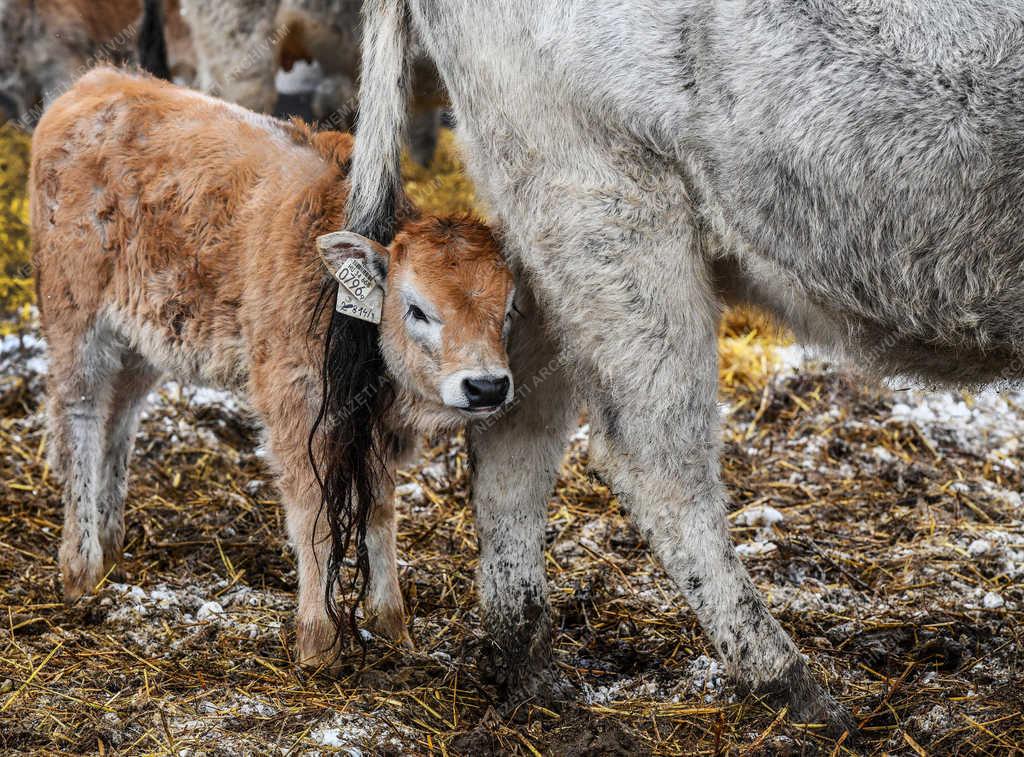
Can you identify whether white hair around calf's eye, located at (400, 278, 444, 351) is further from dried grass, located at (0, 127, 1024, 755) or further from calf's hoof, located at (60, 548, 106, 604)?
calf's hoof, located at (60, 548, 106, 604)

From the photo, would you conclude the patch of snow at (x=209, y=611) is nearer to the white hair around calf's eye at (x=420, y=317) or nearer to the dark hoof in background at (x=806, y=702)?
the white hair around calf's eye at (x=420, y=317)

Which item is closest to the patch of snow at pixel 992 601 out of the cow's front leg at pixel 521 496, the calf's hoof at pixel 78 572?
the cow's front leg at pixel 521 496

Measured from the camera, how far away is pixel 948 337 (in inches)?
129

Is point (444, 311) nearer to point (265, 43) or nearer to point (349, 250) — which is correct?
point (349, 250)

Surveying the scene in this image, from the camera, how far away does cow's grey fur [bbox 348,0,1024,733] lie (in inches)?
123

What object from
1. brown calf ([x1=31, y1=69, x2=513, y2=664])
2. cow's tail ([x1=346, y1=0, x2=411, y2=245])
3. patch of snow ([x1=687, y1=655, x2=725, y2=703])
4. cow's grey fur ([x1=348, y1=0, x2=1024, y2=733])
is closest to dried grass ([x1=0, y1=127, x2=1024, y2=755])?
patch of snow ([x1=687, y1=655, x2=725, y2=703])

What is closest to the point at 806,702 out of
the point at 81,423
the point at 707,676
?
the point at 707,676

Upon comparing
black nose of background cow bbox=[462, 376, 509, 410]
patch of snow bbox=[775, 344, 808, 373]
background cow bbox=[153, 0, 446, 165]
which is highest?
black nose of background cow bbox=[462, 376, 509, 410]

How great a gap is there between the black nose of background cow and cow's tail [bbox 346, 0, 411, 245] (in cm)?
60

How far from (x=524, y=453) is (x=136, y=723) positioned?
4.63 feet

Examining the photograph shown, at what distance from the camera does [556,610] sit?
4.46m

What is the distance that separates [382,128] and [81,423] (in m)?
1.74

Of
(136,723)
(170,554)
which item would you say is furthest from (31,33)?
(136,723)

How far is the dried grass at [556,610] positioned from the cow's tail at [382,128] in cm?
130
